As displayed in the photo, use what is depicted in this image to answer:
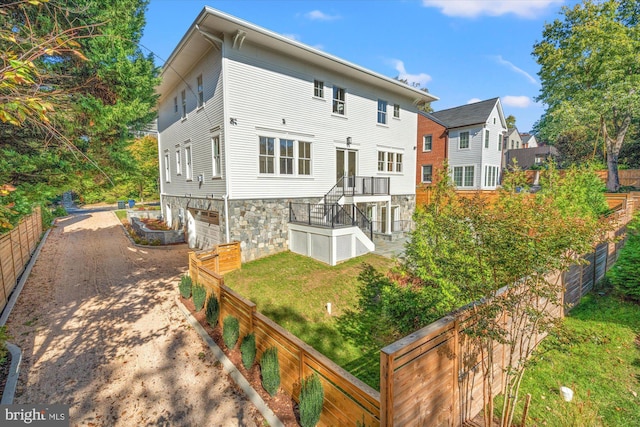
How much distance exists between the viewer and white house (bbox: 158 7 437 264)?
36.0 ft

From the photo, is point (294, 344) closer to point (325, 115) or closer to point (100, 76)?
point (100, 76)

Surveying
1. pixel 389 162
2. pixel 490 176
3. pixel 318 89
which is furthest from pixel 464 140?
pixel 318 89

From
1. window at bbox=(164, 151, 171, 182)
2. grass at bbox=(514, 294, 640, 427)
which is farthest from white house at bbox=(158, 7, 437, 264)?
grass at bbox=(514, 294, 640, 427)

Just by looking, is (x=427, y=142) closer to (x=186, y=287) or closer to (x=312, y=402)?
(x=186, y=287)

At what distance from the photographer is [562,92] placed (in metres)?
22.0

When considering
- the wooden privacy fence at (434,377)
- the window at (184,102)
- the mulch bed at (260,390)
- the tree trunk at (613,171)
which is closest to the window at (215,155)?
the window at (184,102)

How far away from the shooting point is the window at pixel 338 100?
14.2 meters

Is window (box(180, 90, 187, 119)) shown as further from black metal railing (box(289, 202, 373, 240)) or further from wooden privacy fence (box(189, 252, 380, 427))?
wooden privacy fence (box(189, 252, 380, 427))

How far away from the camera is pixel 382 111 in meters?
16.7

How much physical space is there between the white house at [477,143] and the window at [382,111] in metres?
10.9

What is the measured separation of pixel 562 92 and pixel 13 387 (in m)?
32.4

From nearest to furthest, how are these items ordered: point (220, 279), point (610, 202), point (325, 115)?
point (220, 279) < point (325, 115) < point (610, 202)

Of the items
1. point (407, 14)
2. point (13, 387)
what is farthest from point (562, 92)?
point (13, 387)

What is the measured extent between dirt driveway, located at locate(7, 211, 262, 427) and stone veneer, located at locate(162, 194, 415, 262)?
2.86 metres
